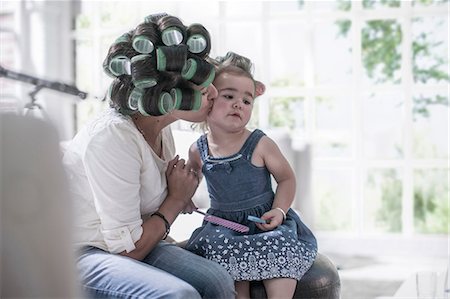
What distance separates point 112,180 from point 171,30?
0.36 m

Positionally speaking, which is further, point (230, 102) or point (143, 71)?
point (230, 102)

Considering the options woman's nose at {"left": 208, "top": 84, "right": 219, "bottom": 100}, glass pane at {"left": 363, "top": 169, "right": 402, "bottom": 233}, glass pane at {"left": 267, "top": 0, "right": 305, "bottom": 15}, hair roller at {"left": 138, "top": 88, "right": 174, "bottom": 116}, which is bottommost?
glass pane at {"left": 363, "top": 169, "right": 402, "bottom": 233}

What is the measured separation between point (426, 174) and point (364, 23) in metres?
1.20

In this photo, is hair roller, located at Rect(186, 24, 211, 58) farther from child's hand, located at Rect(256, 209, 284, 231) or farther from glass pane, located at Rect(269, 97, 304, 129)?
glass pane, located at Rect(269, 97, 304, 129)

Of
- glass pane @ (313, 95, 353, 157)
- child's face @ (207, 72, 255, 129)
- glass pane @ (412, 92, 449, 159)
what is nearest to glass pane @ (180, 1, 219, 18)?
glass pane @ (313, 95, 353, 157)

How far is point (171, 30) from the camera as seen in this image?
5.44ft

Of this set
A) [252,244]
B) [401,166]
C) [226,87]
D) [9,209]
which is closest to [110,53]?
[226,87]

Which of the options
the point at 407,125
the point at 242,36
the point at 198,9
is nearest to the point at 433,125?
the point at 407,125

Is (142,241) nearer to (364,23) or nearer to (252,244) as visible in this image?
(252,244)

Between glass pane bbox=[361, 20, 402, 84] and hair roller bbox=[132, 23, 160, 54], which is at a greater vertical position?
glass pane bbox=[361, 20, 402, 84]

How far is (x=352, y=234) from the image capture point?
540cm

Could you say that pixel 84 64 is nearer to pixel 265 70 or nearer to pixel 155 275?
pixel 265 70

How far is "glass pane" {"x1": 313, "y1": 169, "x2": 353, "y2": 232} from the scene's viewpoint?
17.9ft

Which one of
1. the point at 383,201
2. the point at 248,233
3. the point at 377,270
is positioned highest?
the point at 248,233
